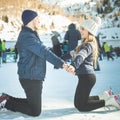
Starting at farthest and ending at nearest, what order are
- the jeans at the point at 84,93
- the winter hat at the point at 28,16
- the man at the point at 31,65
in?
1. the jeans at the point at 84,93
2. the winter hat at the point at 28,16
3. the man at the point at 31,65

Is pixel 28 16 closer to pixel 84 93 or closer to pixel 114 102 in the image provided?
pixel 84 93

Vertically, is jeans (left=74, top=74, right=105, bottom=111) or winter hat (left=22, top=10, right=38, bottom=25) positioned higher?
winter hat (left=22, top=10, right=38, bottom=25)

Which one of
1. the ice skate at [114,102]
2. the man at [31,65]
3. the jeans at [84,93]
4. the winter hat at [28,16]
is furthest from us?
the ice skate at [114,102]

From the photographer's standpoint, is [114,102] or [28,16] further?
[114,102]

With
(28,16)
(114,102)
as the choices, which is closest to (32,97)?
(28,16)

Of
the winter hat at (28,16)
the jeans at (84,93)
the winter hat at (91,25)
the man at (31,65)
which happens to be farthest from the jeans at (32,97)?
the winter hat at (91,25)

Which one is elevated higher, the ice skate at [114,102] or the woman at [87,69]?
the woman at [87,69]

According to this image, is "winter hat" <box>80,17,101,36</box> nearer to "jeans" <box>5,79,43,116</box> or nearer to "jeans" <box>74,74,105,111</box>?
"jeans" <box>74,74,105,111</box>

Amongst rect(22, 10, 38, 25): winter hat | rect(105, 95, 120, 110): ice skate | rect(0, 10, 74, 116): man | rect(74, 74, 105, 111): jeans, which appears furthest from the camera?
rect(105, 95, 120, 110): ice skate

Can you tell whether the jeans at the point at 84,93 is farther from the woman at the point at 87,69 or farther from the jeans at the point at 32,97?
the jeans at the point at 32,97

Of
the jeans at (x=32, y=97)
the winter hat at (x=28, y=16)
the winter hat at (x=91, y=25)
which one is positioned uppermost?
the winter hat at (x=28, y=16)

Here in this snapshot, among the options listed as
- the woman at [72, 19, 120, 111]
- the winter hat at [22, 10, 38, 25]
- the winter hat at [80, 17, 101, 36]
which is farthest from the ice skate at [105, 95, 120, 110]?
the winter hat at [22, 10, 38, 25]

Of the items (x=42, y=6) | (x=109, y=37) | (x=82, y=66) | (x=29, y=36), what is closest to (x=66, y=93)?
(x=82, y=66)

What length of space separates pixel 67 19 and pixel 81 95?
26.5 meters
